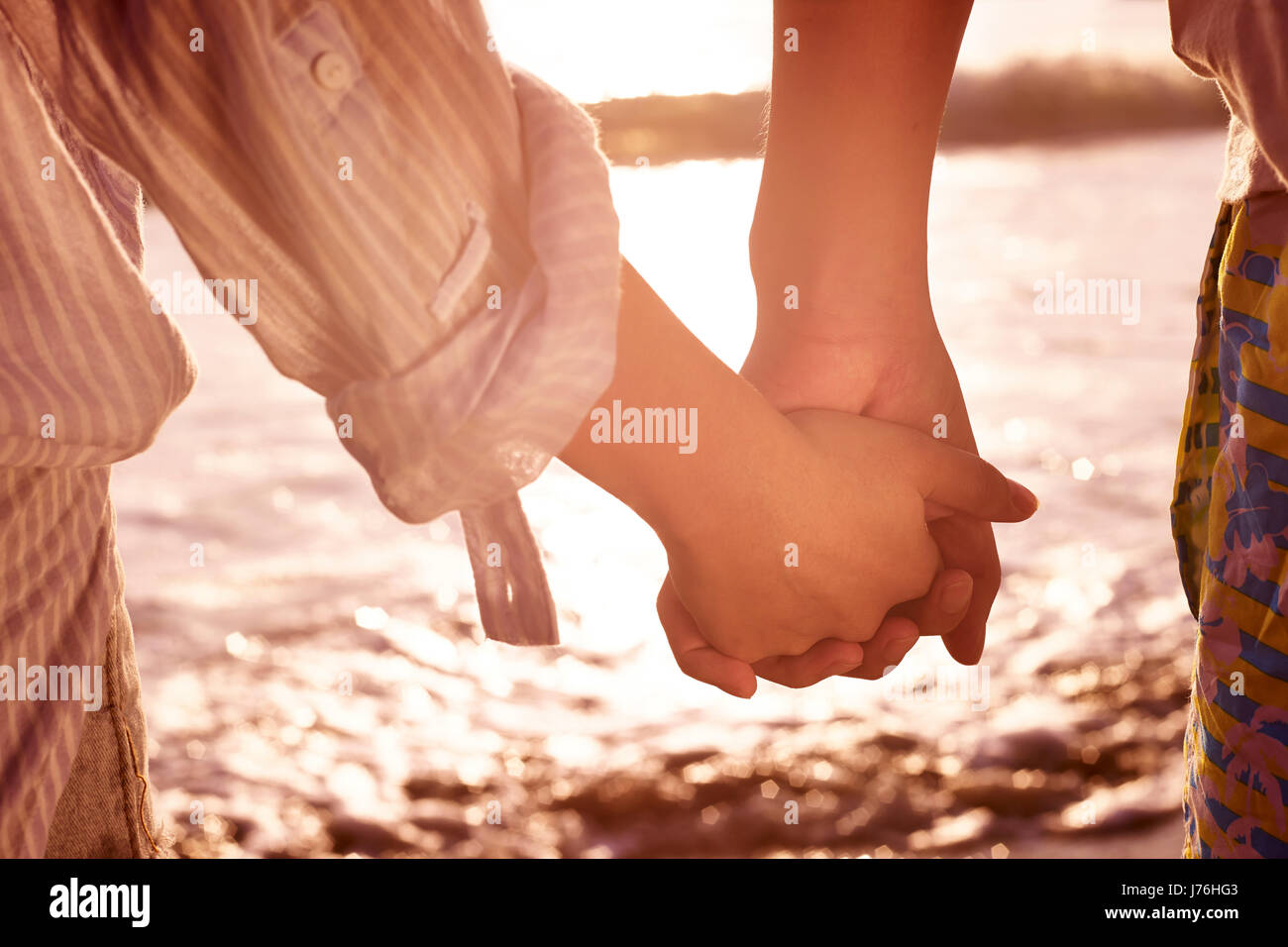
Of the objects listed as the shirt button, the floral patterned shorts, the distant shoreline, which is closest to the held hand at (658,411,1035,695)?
the floral patterned shorts

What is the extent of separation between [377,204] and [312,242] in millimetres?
41

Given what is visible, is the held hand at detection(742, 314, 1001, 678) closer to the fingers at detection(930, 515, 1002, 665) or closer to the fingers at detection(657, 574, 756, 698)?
the fingers at detection(930, 515, 1002, 665)

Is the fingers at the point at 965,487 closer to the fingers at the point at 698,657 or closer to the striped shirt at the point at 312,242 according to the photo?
the fingers at the point at 698,657

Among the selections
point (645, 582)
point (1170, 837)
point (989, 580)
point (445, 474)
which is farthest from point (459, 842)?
point (445, 474)

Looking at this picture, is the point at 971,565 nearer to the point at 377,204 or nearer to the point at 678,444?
the point at 678,444

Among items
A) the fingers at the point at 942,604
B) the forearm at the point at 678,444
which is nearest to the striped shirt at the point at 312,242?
the forearm at the point at 678,444

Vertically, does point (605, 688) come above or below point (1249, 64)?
below

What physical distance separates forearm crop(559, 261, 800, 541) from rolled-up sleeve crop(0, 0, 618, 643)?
0.48 feet

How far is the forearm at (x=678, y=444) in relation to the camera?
2.51 ft

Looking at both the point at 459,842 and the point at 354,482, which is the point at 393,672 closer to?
the point at 459,842

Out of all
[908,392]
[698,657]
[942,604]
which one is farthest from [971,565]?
[698,657]

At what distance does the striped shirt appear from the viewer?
22.4 inches

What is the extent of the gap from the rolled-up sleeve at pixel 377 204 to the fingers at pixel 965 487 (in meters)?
0.53

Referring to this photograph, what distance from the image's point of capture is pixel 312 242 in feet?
1.89
